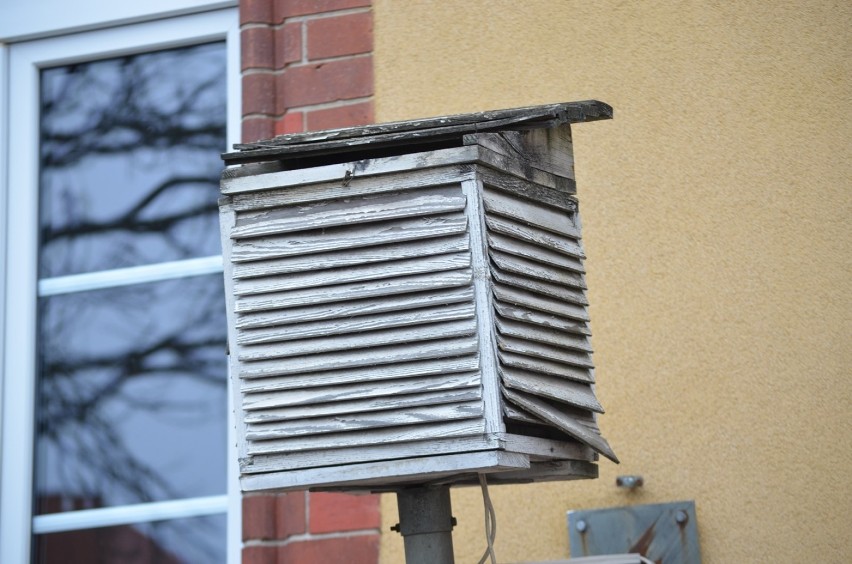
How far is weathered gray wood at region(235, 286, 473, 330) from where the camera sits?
5.39 ft

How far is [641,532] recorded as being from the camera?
2381 mm

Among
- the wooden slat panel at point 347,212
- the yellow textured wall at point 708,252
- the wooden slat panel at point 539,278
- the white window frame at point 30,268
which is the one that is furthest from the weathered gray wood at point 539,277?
the white window frame at point 30,268

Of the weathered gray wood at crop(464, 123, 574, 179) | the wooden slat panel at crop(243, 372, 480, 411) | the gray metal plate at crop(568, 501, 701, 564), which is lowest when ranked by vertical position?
the gray metal plate at crop(568, 501, 701, 564)

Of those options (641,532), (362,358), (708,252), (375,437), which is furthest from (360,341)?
(708,252)

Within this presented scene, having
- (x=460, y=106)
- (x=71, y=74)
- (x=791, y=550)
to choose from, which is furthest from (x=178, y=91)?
(x=791, y=550)

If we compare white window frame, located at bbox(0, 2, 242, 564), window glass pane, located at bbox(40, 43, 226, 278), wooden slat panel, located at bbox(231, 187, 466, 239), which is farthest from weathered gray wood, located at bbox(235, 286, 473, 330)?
window glass pane, located at bbox(40, 43, 226, 278)

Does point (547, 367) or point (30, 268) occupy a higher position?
point (30, 268)

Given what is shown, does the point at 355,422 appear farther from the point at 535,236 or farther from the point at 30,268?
the point at 30,268

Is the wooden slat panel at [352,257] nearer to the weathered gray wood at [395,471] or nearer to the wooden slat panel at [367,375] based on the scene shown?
the wooden slat panel at [367,375]

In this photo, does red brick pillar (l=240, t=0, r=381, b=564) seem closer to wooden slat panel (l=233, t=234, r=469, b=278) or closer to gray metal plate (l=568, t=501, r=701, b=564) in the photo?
gray metal plate (l=568, t=501, r=701, b=564)

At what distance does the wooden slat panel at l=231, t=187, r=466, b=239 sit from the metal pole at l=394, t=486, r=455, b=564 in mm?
391

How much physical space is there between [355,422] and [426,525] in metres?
0.20

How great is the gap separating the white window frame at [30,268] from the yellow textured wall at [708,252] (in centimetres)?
58

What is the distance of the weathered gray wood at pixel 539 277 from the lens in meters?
1.69
